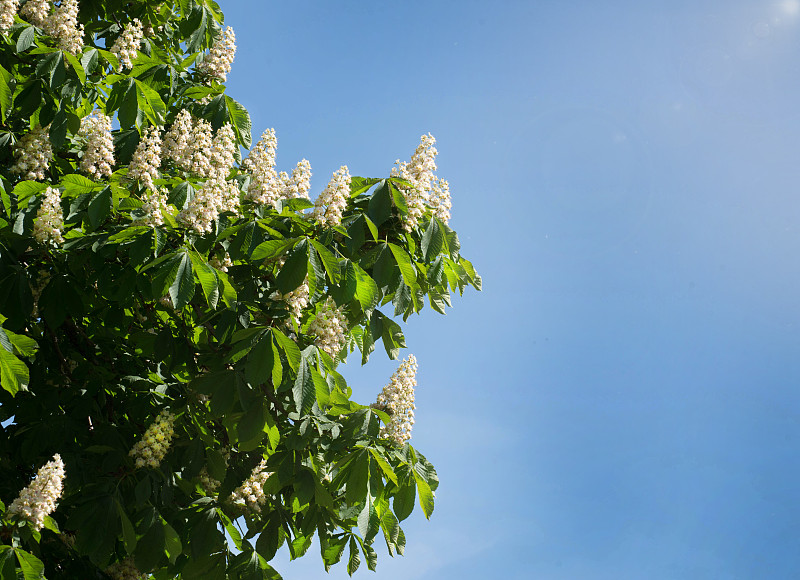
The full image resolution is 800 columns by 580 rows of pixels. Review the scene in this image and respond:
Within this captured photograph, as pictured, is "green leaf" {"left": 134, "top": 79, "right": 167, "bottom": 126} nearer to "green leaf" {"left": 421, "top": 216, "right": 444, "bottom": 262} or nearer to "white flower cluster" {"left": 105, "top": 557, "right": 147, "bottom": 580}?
"green leaf" {"left": 421, "top": 216, "right": 444, "bottom": 262}

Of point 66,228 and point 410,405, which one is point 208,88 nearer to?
point 66,228

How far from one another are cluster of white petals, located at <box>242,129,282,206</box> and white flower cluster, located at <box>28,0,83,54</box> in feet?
4.93

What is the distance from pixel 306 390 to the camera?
4148 mm

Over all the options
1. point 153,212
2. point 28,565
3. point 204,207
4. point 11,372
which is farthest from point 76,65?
point 28,565

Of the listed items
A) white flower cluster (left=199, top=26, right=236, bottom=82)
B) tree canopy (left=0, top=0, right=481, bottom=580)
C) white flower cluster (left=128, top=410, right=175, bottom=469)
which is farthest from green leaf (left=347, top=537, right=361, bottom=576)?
white flower cluster (left=199, top=26, right=236, bottom=82)

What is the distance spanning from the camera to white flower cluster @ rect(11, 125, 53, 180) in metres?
5.31

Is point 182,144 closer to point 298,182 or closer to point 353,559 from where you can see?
point 298,182

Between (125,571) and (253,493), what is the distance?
129 centimetres

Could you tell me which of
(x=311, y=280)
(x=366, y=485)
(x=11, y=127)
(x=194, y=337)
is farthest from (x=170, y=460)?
(x=11, y=127)

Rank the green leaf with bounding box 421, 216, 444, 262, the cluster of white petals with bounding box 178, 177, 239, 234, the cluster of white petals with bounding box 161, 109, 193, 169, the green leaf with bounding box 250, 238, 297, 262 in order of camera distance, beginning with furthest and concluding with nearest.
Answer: the cluster of white petals with bounding box 161, 109, 193, 169 → the green leaf with bounding box 421, 216, 444, 262 → the cluster of white petals with bounding box 178, 177, 239, 234 → the green leaf with bounding box 250, 238, 297, 262

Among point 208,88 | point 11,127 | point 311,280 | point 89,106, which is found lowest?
point 311,280

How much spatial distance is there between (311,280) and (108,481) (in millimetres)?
1991

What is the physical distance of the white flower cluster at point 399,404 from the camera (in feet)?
16.2

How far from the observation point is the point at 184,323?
5.52 m
